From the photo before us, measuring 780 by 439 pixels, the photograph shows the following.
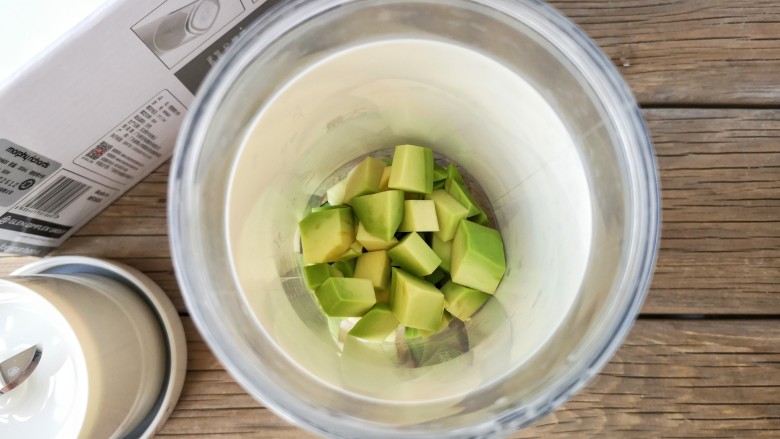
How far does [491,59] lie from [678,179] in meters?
0.32

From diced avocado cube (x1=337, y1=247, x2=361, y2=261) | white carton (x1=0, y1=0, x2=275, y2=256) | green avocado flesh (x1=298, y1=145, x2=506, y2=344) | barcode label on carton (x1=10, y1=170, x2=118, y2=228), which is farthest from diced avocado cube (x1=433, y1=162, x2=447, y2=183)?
barcode label on carton (x1=10, y1=170, x2=118, y2=228)

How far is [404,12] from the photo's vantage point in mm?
506

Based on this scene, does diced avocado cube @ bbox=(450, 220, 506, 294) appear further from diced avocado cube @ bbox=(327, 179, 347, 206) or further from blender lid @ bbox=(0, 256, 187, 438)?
blender lid @ bbox=(0, 256, 187, 438)

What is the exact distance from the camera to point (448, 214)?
56 centimetres

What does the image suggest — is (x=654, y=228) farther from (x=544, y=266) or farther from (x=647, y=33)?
(x=647, y=33)

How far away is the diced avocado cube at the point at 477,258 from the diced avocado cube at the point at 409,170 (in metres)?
0.05

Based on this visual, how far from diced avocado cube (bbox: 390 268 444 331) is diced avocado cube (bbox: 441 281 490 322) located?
2cm

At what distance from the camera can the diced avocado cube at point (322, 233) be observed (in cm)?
56

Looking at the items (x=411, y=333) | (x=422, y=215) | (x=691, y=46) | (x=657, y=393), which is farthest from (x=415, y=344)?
(x=691, y=46)

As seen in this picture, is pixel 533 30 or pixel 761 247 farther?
pixel 761 247

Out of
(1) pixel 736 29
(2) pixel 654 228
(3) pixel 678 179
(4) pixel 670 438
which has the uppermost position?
(1) pixel 736 29

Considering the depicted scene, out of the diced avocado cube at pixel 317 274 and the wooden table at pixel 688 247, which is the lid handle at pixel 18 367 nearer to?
the wooden table at pixel 688 247

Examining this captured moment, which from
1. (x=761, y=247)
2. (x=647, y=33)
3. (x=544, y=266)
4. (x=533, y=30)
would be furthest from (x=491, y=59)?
(x=761, y=247)

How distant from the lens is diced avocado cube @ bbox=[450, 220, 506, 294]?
1.77 ft
